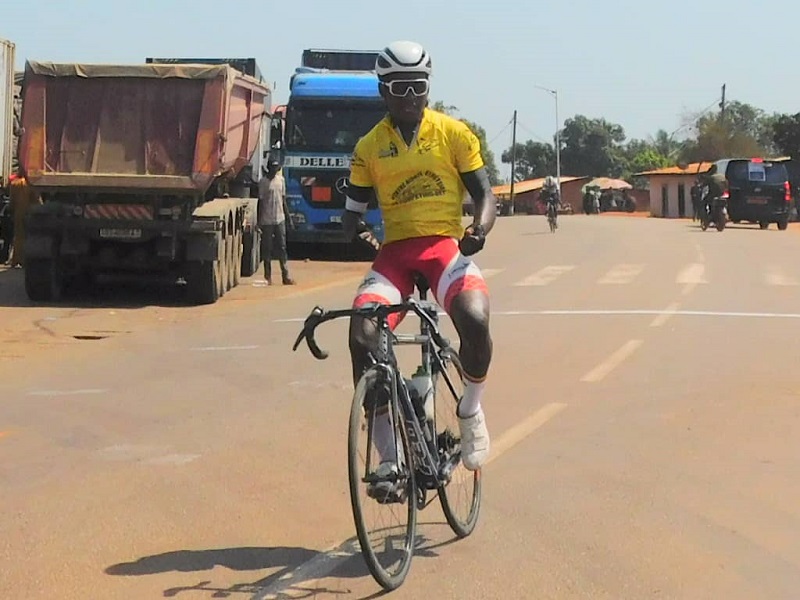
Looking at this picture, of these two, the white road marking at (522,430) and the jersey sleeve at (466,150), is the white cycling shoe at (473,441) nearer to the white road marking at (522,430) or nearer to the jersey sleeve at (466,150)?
the jersey sleeve at (466,150)

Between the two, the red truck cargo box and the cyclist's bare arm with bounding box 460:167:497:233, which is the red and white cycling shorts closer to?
the cyclist's bare arm with bounding box 460:167:497:233

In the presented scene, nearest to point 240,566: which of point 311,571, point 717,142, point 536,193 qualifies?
point 311,571

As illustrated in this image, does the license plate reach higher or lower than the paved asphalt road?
higher

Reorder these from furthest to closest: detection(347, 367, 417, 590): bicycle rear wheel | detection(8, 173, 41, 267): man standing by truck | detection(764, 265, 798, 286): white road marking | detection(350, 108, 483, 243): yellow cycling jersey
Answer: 1. detection(8, 173, 41, 267): man standing by truck
2. detection(764, 265, 798, 286): white road marking
3. detection(350, 108, 483, 243): yellow cycling jersey
4. detection(347, 367, 417, 590): bicycle rear wheel

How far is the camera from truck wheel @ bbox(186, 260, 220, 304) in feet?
56.8

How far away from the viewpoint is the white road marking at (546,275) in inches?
804

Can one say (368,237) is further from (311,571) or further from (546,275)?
(546,275)

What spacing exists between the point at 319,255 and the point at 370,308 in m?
23.2

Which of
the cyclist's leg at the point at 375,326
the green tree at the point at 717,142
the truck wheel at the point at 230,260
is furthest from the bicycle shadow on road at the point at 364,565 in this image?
the green tree at the point at 717,142

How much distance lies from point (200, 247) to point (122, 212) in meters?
1.07

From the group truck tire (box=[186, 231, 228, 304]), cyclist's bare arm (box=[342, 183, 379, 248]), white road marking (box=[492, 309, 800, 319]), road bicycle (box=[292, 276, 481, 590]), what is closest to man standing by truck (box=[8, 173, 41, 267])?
truck tire (box=[186, 231, 228, 304])

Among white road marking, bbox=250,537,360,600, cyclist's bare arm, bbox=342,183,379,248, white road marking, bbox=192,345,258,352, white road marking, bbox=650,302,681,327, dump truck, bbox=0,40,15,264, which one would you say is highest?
dump truck, bbox=0,40,15,264

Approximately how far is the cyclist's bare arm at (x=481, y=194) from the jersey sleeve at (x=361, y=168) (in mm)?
407

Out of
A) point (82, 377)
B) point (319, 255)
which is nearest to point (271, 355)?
point (82, 377)
